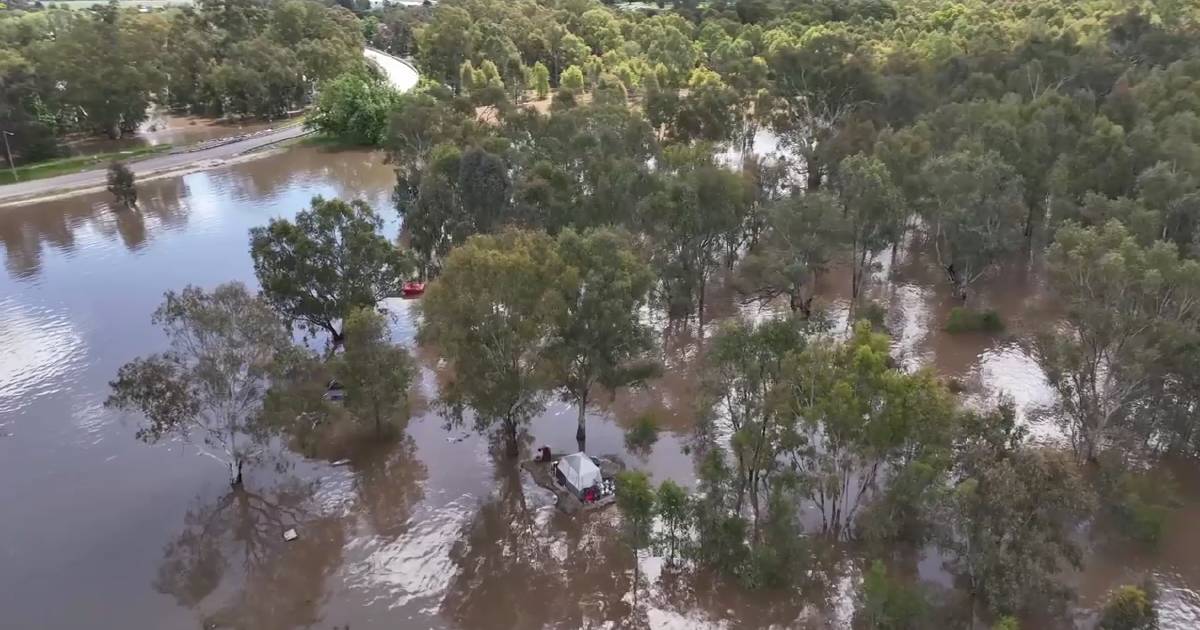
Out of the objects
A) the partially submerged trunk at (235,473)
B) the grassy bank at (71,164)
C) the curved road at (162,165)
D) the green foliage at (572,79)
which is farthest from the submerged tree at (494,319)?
the green foliage at (572,79)

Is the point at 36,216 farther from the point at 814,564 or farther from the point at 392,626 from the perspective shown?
the point at 814,564

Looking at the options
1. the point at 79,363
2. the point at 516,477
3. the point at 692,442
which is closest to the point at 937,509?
the point at 692,442

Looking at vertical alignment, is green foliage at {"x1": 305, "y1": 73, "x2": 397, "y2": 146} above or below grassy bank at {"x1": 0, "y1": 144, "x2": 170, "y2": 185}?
above

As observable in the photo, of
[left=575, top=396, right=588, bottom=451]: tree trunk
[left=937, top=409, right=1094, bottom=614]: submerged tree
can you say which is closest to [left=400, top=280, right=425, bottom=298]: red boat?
[left=575, top=396, right=588, bottom=451]: tree trunk

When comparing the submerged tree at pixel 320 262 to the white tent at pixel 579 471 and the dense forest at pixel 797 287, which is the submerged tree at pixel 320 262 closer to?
the dense forest at pixel 797 287

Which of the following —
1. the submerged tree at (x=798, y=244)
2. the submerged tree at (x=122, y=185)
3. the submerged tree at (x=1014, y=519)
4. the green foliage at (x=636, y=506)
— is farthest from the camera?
the submerged tree at (x=122, y=185)

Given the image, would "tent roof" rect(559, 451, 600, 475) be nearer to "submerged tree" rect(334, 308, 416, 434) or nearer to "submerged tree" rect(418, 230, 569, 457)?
"submerged tree" rect(418, 230, 569, 457)
